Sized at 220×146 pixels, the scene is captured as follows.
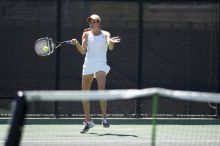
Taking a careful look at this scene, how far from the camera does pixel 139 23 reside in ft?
39.1

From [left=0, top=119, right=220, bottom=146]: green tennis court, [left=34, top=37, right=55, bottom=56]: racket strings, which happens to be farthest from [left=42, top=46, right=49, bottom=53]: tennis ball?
[left=0, top=119, right=220, bottom=146]: green tennis court

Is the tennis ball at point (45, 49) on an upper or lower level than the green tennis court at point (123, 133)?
upper

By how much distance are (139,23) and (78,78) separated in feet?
4.64

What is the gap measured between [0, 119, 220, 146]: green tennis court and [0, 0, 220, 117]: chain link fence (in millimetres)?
528

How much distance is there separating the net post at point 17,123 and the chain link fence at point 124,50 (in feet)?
23.3

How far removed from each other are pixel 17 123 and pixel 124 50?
740cm

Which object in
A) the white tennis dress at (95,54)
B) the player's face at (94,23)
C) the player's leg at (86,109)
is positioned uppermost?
the player's face at (94,23)

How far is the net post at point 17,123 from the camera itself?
181 inches

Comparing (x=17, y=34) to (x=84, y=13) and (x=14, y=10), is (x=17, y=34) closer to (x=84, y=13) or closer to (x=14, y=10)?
(x=14, y=10)

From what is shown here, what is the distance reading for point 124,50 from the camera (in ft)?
39.1

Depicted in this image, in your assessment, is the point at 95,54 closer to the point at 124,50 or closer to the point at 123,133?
the point at 123,133

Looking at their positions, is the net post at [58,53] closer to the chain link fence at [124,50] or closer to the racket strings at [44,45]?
the chain link fence at [124,50]

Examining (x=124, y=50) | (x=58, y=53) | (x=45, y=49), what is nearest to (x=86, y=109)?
(x=45, y=49)

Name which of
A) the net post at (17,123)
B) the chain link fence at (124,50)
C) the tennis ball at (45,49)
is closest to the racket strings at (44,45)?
the tennis ball at (45,49)
